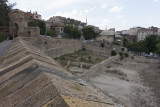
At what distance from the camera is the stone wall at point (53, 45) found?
20.5 m

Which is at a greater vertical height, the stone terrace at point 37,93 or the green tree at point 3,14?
the green tree at point 3,14

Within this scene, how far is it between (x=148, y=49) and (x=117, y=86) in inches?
1588

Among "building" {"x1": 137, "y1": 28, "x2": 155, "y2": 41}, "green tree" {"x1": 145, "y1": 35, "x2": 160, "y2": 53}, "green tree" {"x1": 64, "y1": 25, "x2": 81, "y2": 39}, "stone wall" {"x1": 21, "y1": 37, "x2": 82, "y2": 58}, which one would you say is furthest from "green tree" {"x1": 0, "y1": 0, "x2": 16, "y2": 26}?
"building" {"x1": 137, "y1": 28, "x2": 155, "y2": 41}

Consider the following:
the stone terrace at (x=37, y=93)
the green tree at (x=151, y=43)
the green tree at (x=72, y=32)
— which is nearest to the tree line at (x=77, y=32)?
the green tree at (x=72, y=32)

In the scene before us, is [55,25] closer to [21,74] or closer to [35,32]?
[35,32]

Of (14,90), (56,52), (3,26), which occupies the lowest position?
(56,52)

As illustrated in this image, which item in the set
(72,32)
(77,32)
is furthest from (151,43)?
(72,32)

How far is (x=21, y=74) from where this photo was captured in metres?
2.95

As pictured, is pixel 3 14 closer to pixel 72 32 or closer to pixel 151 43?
pixel 72 32

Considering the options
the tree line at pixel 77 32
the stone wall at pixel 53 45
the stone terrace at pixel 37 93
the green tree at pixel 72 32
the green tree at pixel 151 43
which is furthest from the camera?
the tree line at pixel 77 32

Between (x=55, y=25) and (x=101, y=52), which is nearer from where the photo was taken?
(x=101, y=52)

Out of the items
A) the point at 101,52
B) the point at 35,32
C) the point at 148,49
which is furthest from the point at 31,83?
the point at 148,49

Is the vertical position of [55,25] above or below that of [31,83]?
above

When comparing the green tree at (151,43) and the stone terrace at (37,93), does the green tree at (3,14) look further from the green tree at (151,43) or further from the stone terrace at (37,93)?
the green tree at (151,43)
